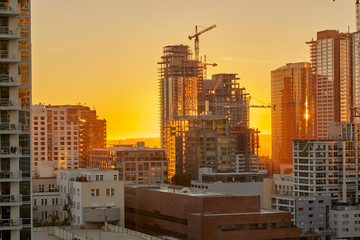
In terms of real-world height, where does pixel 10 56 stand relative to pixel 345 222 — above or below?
above

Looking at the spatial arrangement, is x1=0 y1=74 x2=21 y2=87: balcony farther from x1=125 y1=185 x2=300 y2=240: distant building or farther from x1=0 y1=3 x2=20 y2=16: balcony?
x1=125 y1=185 x2=300 y2=240: distant building

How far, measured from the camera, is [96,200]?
110312 mm

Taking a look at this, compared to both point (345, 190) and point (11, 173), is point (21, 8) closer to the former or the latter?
point (11, 173)

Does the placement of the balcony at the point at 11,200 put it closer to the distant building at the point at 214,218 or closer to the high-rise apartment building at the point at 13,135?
the high-rise apartment building at the point at 13,135

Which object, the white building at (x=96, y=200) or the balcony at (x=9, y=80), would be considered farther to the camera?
the white building at (x=96, y=200)

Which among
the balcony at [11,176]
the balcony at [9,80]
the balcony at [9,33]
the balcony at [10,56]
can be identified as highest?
the balcony at [9,33]

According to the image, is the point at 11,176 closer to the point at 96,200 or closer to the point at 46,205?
the point at 96,200

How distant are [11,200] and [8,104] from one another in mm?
6444

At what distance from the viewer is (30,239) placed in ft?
176

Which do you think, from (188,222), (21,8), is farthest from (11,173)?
(188,222)

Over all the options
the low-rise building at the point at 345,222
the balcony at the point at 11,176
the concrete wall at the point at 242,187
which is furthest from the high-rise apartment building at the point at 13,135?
the concrete wall at the point at 242,187

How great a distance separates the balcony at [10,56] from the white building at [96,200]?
54.5m

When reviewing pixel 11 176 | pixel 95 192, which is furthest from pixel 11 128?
pixel 95 192

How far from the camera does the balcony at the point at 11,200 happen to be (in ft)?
172
